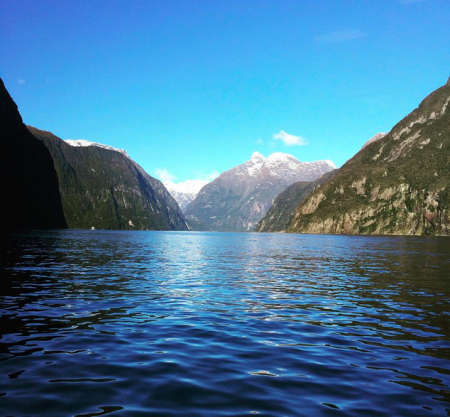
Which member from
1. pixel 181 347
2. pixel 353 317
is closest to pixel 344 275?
pixel 353 317

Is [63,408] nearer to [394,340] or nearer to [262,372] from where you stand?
[262,372]

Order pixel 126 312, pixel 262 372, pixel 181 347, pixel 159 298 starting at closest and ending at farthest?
pixel 262 372, pixel 181 347, pixel 126 312, pixel 159 298

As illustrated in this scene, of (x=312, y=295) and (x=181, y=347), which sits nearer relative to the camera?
(x=181, y=347)

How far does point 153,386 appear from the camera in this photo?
10.8 meters

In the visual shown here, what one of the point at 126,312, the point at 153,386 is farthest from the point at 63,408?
the point at 126,312

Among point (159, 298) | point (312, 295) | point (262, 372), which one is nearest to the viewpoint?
point (262, 372)

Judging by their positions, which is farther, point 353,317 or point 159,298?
point 159,298

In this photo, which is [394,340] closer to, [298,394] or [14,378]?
[298,394]

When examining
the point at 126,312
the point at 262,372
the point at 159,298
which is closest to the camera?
the point at 262,372

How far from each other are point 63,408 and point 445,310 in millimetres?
22340

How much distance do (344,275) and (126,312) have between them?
27927 mm

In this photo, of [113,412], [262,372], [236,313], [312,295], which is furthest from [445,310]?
[113,412]

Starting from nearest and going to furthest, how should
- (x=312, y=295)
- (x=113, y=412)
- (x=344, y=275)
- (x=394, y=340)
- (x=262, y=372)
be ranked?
1. (x=113, y=412)
2. (x=262, y=372)
3. (x=394, y=340)
4. (x=312, y=295)
5. (x=344, y=275)

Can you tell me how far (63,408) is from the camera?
9.22 metres
